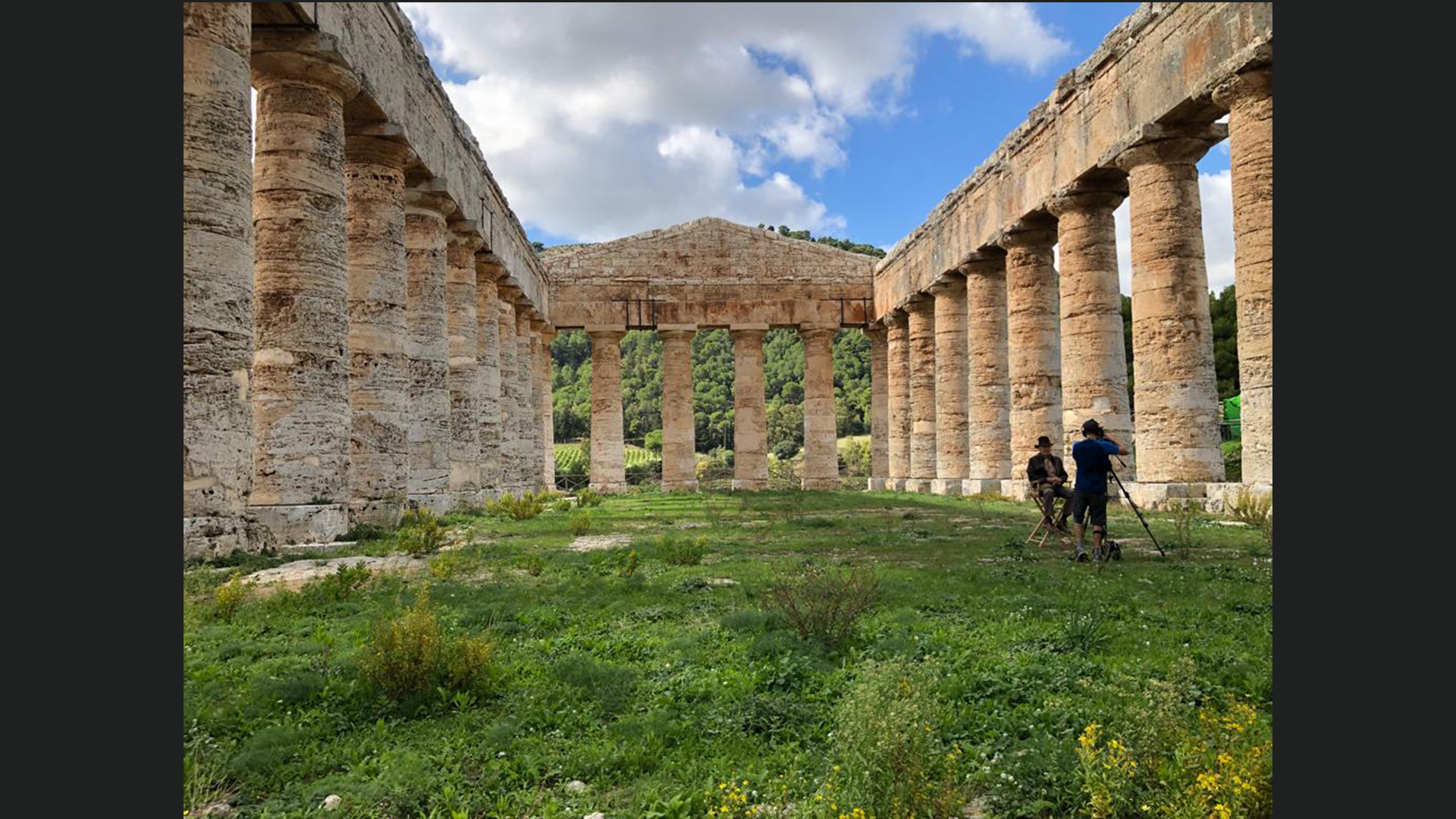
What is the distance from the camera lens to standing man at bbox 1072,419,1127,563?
34.0 feet

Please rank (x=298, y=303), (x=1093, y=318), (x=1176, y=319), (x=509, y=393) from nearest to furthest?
(x=298, y=303), (x=1176, y=319), (x=1093, y=318), (x=509, y=393)

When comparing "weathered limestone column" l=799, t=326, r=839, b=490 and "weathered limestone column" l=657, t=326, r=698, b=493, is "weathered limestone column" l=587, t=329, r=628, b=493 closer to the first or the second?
"weathered limestone column" l=657, t=326, r=698, b=493

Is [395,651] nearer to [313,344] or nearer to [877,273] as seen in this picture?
[313,344]

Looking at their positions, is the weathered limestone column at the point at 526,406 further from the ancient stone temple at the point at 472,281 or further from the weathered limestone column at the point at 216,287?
the weathered limestone column at the point at 216,287

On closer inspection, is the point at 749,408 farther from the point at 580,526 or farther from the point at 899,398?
the point at 580,526

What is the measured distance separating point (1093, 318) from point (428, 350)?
1306cm

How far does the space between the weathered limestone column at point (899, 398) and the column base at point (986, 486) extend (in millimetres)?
6611

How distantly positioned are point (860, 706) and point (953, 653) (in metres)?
2.02

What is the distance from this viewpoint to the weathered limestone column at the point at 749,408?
3488cm

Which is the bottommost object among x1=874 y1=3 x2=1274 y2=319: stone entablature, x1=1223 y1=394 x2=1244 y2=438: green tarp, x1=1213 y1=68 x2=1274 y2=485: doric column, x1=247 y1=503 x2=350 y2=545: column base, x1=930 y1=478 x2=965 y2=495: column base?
x1=930 y1=478 x2=965 y2=495: column base

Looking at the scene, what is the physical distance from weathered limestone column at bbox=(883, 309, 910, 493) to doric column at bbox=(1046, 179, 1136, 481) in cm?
1213

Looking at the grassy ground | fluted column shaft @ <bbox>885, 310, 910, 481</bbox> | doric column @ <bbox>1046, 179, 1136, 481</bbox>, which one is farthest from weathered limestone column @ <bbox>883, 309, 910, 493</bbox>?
the grassy ground

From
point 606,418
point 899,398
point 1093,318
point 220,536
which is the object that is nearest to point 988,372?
point 1093,318

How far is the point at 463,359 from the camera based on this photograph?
2162 cm
